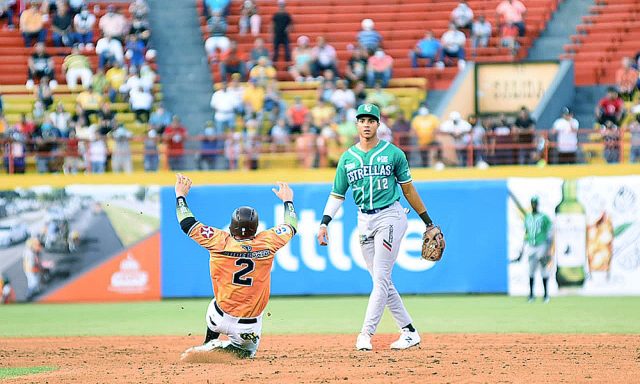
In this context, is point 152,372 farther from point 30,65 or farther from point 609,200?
point 30,65

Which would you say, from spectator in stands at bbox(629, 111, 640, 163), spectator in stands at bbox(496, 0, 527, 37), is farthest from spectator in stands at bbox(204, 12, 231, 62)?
spectator in stands at bbox(629, 111, 640, 163)

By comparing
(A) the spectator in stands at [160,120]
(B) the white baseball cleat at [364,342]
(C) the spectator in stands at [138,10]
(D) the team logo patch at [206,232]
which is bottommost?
(B) the white baseball cleat at [364,342]

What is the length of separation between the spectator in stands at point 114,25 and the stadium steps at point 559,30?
31.2 ft

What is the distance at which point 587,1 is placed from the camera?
2855cm

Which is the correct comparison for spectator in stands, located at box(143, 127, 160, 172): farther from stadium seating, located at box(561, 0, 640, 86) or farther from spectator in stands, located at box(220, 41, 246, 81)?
stadium seating, located at box(561, 0, 640, 86)

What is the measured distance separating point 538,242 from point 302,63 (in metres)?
9.31

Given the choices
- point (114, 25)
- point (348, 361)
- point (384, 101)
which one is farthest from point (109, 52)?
point (348, 361)

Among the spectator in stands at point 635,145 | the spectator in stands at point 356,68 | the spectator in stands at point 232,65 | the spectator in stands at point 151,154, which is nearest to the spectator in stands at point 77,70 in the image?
the spectator in stands at point 232,65

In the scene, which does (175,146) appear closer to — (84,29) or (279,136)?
(279,136)

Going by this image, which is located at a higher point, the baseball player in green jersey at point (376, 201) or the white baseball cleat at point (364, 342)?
the baseball player in green jersey at point (376, 201)

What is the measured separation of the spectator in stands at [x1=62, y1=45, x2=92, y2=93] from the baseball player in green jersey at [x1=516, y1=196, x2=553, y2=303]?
12.0 meters

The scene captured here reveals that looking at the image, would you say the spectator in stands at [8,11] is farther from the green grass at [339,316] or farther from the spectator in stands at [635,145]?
the spectator in stands at [635,145]

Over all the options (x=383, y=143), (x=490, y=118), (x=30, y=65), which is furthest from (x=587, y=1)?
(x=383, y=143)

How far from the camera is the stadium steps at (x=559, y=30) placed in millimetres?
27516
